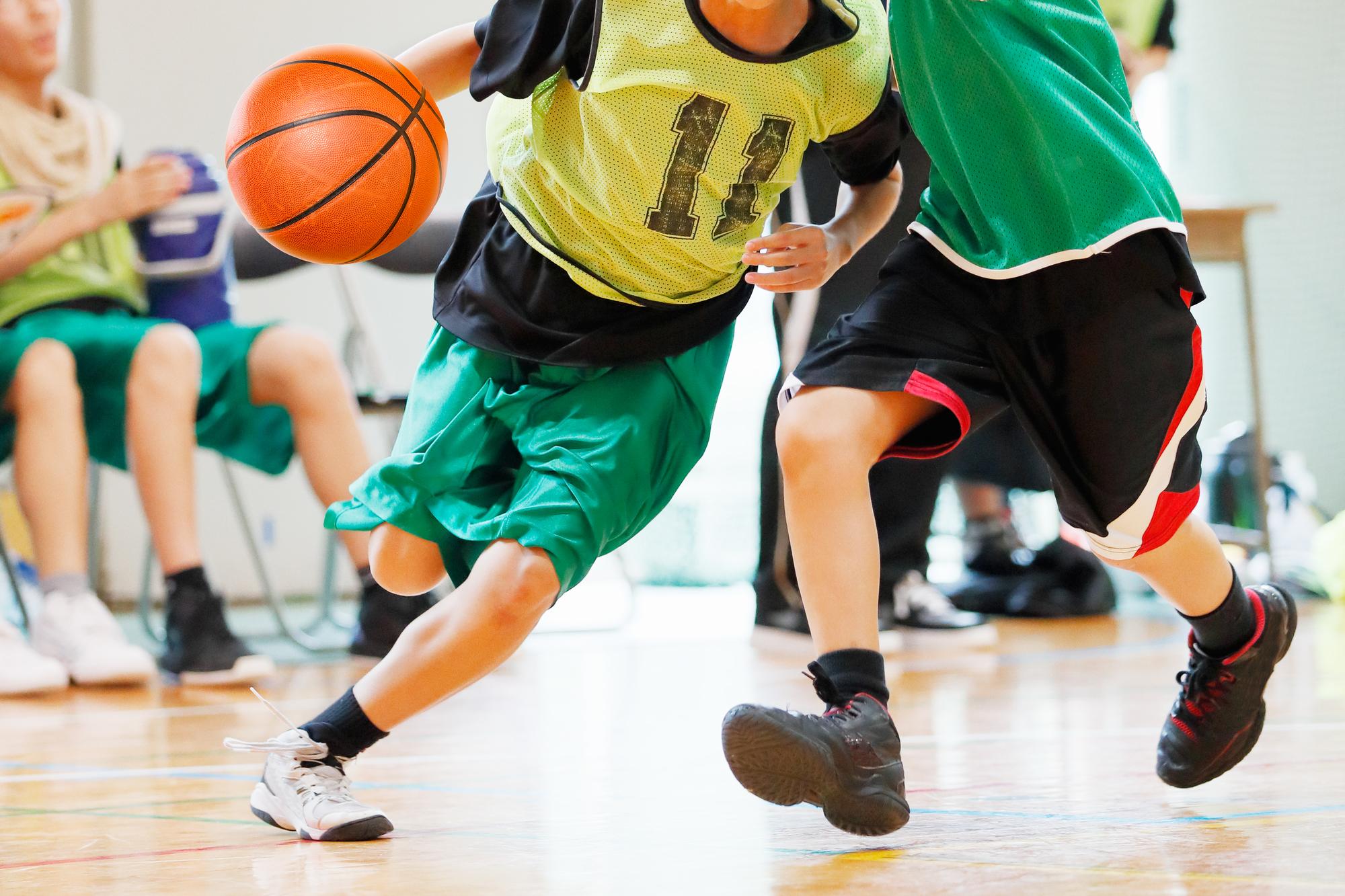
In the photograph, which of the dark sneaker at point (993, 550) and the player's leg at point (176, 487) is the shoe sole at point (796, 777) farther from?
the dark sneaker at point (993, 550)

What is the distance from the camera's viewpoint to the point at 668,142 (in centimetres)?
151

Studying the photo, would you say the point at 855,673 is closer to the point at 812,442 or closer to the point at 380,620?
the point at 812,442

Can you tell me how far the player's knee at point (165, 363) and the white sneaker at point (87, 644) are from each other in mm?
443

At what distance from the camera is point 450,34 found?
1658 millimetres

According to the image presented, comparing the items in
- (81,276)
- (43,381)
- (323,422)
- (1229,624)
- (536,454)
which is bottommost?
(323,422)

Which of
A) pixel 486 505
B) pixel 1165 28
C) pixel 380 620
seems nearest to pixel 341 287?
pixel 380 620

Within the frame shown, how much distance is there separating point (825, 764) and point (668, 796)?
39 centimetres

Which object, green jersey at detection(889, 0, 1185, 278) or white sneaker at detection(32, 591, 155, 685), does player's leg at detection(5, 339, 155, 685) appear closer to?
white sneaker at detection(32, 591, 155, 685)

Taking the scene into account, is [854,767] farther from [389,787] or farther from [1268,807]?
[389,787]

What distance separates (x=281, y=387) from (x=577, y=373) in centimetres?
166

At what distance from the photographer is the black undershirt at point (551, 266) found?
4.97 feet

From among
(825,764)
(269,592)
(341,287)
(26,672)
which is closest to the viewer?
(825,764)

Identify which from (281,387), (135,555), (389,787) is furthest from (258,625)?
(389,787)

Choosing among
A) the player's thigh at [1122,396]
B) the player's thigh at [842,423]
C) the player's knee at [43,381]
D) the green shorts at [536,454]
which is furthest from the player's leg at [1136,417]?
the player's knee at [43,381]
